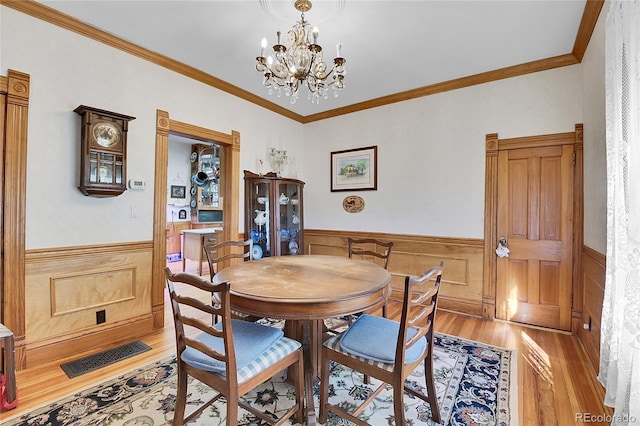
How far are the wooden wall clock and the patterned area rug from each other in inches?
58.8

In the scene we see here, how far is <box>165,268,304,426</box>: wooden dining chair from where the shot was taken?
1313 mm

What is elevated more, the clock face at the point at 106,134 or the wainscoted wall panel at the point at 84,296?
the clock face at the point at 106,134

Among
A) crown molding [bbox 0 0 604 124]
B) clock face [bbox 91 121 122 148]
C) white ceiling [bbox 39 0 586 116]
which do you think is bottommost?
clock face [bbox 91 121 122 148]

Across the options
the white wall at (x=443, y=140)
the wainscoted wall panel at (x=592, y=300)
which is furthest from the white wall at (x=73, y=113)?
the wainscoted wall panel at (x=592, y=300)

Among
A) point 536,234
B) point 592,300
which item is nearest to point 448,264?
point 536,234

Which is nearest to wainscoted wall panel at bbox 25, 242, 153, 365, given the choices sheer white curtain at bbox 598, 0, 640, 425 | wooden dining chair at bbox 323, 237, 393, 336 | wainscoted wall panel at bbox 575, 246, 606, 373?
wooden dining chair at bbox 323, 237, 393, 336

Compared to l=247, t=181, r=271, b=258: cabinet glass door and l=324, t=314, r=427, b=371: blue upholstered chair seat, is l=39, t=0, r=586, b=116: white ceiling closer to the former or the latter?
l=247, t=181, r=271, b=258: cabinet glass door

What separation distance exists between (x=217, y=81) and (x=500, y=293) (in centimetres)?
396

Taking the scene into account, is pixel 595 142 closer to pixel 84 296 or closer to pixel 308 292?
pixel 308 292

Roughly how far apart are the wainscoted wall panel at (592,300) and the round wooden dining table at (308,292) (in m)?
1.64

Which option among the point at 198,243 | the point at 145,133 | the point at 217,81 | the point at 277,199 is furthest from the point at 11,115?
the point at 198,243

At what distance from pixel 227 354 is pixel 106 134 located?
7.38 ft

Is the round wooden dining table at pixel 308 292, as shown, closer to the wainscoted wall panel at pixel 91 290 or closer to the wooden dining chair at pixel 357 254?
the wooden dining chair at pixel 357 254

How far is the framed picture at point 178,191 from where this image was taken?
22.4 feet
